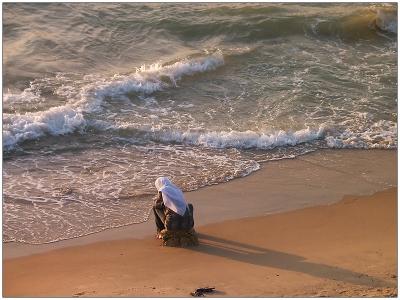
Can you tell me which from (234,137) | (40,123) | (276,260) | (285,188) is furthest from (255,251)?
(40,123)

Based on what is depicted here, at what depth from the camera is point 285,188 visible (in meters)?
9.05

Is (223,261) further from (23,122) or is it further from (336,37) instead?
(336,37)

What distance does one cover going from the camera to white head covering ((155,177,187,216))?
751 cm

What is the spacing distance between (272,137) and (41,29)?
6879 millimetres

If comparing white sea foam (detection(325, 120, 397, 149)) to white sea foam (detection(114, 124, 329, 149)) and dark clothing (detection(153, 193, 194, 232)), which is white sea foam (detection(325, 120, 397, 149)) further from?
dark clothing (detection(153, 193, 194, 232))

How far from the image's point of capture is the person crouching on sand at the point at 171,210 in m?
7.43

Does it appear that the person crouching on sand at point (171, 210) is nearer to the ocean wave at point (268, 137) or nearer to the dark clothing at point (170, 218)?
the dark clothing at point (170, 218)

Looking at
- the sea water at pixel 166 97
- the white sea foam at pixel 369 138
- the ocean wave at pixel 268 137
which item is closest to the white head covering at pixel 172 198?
the sea water at pixel 166 97

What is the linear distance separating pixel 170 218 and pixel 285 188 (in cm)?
217

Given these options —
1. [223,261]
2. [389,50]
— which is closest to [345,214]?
[223,261]

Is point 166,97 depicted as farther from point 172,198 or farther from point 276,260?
point 276,260

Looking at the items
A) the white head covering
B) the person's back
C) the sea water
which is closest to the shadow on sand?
the person's back

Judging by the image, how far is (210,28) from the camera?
638 inches

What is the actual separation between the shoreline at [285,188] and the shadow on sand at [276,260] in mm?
553
